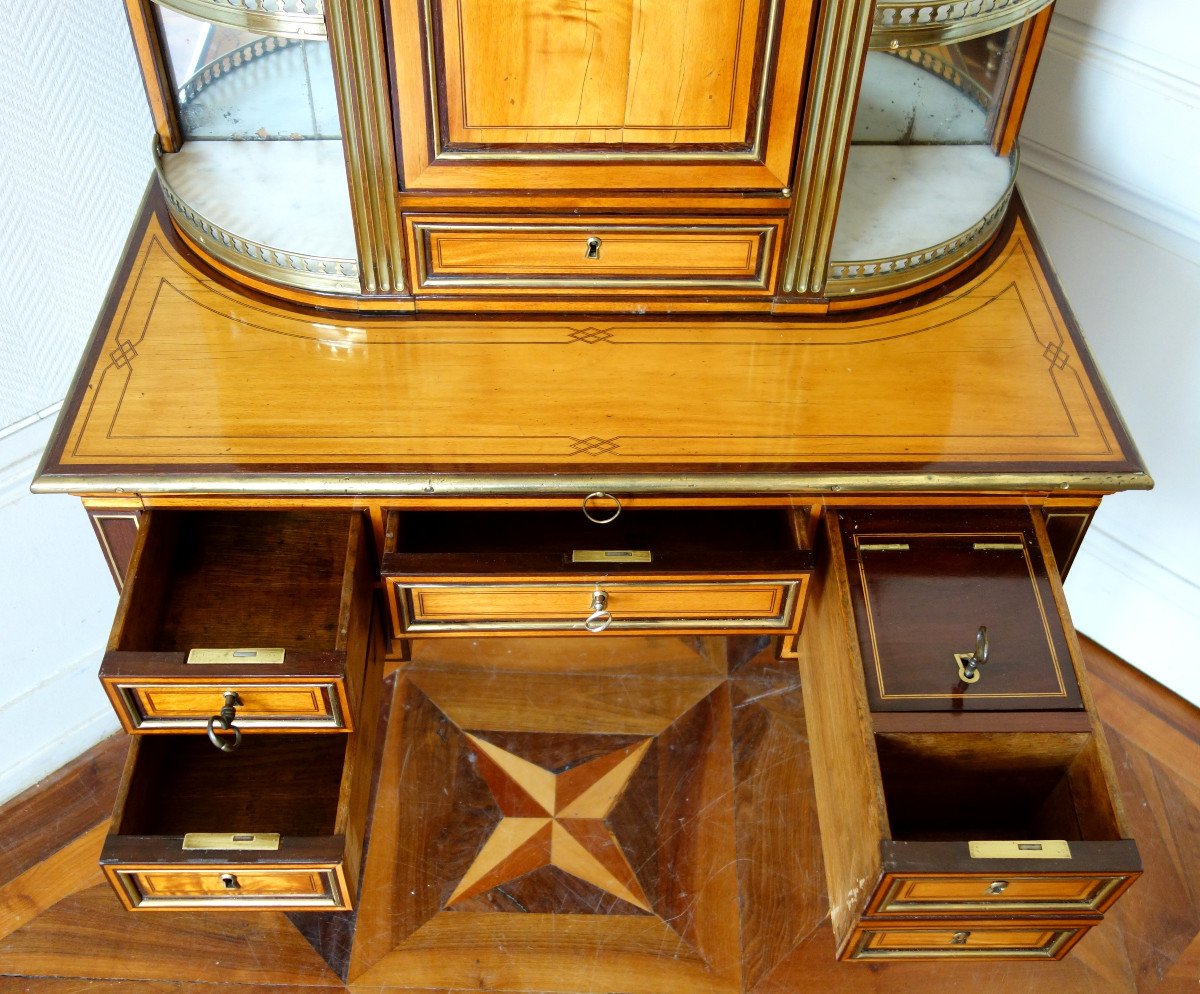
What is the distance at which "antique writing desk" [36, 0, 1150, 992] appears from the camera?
1.09 meters

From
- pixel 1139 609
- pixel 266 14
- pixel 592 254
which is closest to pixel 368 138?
pixel 266 14

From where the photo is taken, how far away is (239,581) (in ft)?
4.07

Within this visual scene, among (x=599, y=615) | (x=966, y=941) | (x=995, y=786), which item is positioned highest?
(x=599, y=615)

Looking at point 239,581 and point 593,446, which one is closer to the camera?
point 593,446

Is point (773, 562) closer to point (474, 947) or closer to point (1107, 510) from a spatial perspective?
point (474, 947)

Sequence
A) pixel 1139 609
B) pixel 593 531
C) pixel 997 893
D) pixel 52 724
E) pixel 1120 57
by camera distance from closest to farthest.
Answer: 1. pixel 997 893
2. pixel 593 531
3. pixel 1120 57
4. pixel 52 724
5. pixel 1139 609

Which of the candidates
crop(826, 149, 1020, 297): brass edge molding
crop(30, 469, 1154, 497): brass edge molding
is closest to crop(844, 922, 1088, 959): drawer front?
crop(30, 469, 1154, 497): brass edge molding

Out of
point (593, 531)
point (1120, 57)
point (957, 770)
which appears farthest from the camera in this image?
point (1120, 57)

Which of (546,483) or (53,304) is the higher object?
(53,304)

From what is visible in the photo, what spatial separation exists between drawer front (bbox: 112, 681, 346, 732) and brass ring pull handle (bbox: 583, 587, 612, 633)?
26 cm

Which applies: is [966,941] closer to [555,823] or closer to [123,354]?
[555,823]

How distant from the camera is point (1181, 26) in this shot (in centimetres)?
132

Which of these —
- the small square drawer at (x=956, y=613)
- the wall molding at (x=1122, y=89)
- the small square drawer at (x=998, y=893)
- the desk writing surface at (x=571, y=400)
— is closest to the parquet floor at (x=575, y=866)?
the small square drawer at (x=998, y=893)

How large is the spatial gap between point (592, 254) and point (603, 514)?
0.87ft
